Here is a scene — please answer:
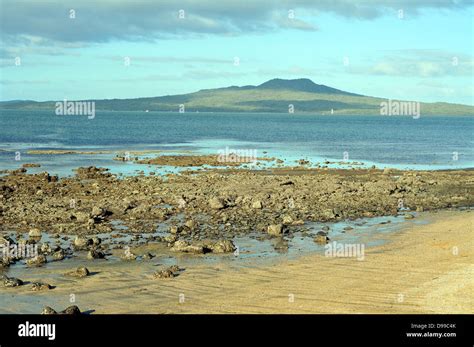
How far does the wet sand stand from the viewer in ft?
45.9

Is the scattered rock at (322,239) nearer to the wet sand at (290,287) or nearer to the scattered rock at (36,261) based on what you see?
the wet sand at (290,287)

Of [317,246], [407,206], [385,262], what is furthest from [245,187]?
[385,262]

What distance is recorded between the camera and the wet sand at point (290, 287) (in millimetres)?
13984

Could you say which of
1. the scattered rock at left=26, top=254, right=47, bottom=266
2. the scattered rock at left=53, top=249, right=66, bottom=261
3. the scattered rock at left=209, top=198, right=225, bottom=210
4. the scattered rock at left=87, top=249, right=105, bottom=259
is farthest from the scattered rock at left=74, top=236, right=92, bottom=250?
the scattered rock at left=209, top=198, right=225, bottom=210

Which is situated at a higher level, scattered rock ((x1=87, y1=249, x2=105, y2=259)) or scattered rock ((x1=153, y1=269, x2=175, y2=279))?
scattered rock ((x1=87, y1=249, x2=105, y2=259))

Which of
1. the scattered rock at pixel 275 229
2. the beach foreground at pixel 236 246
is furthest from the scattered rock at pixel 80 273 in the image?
the scattered rock at pixel 275 229

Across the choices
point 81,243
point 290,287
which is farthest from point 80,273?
point 290,287

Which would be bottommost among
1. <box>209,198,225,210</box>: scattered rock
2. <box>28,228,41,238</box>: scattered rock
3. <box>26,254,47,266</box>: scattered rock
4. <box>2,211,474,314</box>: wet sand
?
<box>2,211,474,314</box>: wet sand

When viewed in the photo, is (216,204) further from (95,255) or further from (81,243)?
(95,255)

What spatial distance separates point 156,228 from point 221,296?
824 cm

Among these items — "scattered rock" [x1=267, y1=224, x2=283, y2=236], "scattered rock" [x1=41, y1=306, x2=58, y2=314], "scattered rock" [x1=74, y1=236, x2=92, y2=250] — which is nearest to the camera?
"scattered rock" [x1=41, y1=306, x2=58, y2=314]

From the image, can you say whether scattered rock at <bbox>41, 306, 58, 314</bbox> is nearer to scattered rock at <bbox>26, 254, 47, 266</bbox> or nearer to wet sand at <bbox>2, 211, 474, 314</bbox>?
wet sand at <bbox>2, 211, 474, 314</bbox>

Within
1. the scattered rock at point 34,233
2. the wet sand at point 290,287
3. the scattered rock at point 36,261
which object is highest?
the scattered rock at point 34,233

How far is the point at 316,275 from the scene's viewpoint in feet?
54.7
